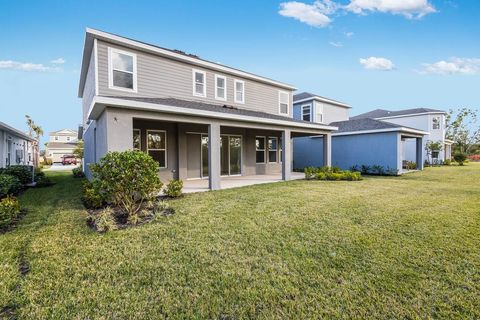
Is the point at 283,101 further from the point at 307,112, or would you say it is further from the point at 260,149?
the point at 307,112

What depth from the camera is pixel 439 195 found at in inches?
322

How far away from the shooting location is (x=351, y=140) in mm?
17703

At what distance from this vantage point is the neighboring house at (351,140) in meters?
15.7

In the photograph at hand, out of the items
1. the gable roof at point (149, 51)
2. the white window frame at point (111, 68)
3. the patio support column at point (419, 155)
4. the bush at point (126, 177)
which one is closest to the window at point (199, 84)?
the gable roof at point (149, 51)

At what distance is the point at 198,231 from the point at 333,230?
272 cm

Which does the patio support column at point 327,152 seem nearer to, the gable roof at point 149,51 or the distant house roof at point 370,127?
the distant house roof at point 370,127

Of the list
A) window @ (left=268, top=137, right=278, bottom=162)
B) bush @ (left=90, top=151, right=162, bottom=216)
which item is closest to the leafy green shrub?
bush @ (left=90, top=151, right=162, bottom=216)

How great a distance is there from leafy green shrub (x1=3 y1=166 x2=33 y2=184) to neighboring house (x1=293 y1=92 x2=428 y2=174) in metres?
15.7

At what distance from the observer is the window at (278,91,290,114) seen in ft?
52.9

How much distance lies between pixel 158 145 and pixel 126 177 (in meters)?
5.38

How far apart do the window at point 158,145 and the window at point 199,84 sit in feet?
9.01

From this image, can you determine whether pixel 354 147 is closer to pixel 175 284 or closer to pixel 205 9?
pixel 205 9

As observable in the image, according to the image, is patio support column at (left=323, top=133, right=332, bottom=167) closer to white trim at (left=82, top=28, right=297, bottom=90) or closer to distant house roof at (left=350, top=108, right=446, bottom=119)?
white trim at (left=82, top=28, right=297, bottom=90)

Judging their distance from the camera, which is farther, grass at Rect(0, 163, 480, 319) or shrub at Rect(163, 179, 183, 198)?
shrub at Rect(163, 179, 183, 198)
